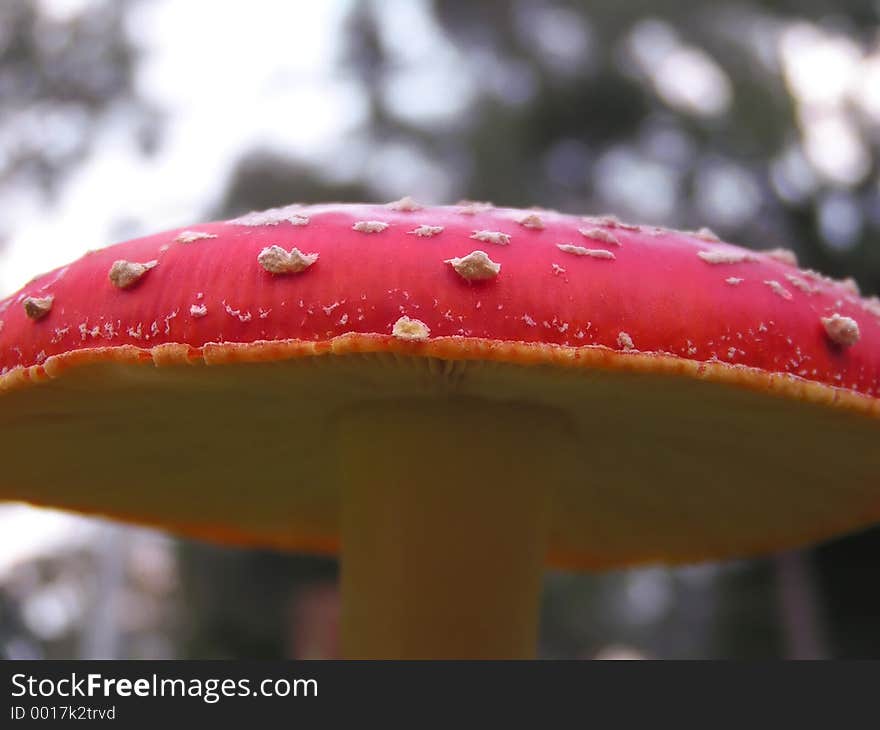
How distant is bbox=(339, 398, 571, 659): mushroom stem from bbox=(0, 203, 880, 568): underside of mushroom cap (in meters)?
0.03

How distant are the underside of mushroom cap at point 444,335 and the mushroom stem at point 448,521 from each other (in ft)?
0.10

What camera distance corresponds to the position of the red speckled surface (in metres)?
0.62

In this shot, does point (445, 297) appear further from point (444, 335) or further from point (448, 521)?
point (448, 521)

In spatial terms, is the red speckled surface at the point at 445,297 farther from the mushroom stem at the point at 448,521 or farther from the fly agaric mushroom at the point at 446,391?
the mushroom stem at the point at 448,521

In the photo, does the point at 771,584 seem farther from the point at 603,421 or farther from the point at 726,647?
the point at 603,421

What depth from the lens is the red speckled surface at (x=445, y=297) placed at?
621mm

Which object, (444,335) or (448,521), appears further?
(448,521)

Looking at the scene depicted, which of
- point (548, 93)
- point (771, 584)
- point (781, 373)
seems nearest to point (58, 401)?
point (781, 373)

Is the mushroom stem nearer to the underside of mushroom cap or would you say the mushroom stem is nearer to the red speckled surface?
Answer: the underside of mushroom cap

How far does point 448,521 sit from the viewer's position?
91cm

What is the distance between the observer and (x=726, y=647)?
4023mm

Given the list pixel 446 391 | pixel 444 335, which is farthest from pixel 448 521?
pixel 444 335

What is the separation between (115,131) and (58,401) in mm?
6099

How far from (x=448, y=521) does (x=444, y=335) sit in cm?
35
